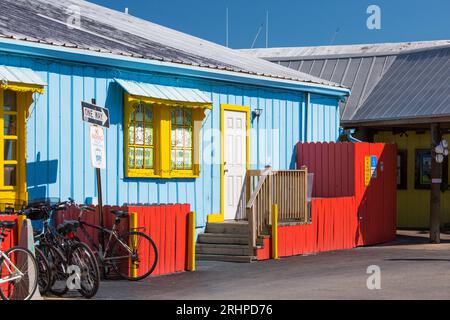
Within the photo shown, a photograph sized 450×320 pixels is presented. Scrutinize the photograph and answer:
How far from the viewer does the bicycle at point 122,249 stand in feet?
44.1

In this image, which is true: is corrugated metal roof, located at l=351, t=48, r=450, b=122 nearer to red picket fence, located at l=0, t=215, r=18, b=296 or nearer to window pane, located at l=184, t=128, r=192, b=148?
window pane, located at l=184, t=128, r=192, b=148

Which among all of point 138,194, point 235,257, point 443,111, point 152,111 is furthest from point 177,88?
point 443,111

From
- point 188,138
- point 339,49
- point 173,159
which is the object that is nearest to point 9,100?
point 173,159

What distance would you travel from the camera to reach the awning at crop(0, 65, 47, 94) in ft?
44.2

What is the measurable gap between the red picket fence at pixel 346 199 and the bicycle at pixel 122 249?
4584 mm

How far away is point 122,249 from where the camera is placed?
1355 cm

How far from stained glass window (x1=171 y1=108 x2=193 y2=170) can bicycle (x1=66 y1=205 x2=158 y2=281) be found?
138 inches

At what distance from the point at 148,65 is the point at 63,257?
5.14 meters

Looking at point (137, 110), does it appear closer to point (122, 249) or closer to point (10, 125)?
point (10, 125)

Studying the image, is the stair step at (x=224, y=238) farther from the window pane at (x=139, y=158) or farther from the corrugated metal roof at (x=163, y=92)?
the corrugated metal roof at (x=163, y=92)

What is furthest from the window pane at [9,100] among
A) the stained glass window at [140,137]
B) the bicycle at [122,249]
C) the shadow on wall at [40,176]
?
the stained glass window at [140,137]

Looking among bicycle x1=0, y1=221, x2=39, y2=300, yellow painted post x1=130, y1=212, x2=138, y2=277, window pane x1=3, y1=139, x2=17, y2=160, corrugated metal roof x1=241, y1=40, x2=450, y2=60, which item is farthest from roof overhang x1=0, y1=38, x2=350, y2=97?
corrugated metal roof x1=241, y1=40, x2=450, y2=60

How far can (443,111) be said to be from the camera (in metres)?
20.2
